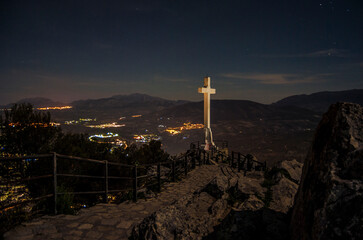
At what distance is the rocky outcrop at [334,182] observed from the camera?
5.88 feet

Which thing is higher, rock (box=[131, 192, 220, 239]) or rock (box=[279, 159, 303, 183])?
rock (box=[131, 192, 220, 239])

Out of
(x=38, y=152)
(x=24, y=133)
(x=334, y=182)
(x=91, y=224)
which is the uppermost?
(x=334, y=182)

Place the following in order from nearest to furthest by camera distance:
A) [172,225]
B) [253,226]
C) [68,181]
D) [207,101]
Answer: [253,226]
[172,225]
[68,181]
[207,101]

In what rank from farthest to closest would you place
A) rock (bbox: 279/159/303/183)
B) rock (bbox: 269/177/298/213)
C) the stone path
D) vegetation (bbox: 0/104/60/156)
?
vegetation (bbox: 0/104/60/156) → rock (bbox: 279/159/303/183) → rock (bbox: 269/177/298/213) → the stone path

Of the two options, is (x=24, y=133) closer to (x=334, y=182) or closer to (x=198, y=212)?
(x=198, y=212)

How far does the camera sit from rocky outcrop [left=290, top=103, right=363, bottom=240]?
1793 mm

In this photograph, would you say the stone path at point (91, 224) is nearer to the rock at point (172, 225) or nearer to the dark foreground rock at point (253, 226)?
the rock at point (172, 225)

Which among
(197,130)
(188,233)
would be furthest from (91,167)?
(197,130)

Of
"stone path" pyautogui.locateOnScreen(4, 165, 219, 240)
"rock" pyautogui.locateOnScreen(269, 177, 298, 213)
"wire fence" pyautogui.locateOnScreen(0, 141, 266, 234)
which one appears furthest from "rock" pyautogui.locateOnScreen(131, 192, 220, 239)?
"wire fence" pyautogui.locateOnScreen(0, 141, 266, 234)

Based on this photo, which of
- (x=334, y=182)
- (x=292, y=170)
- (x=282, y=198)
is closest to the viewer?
(x=334, y=182)

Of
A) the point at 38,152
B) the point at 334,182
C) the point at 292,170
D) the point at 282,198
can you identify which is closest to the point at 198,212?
the point at 282,198

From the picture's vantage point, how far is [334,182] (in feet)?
6.72

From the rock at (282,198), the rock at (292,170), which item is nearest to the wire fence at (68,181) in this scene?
the rock at (282,198)

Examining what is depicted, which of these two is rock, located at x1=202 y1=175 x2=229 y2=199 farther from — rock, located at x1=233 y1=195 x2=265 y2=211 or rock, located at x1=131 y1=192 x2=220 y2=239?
rock, located at x1=131 y1=192 x2=220 y2=239
